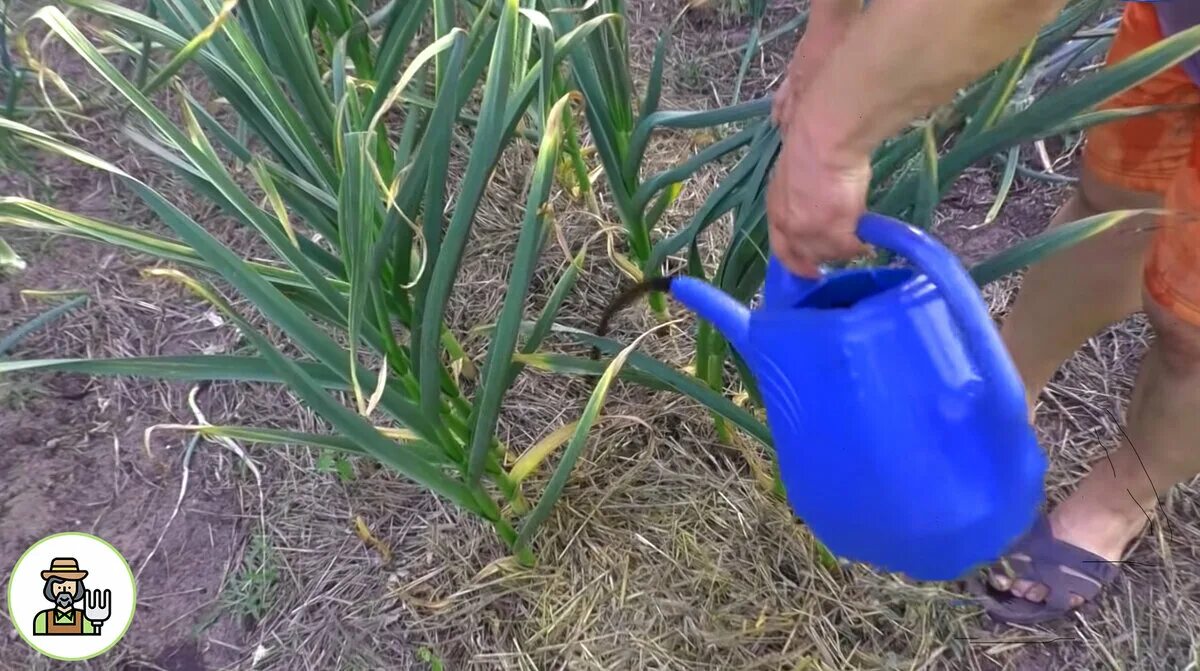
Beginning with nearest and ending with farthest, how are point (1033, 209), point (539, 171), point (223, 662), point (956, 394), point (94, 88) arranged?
point (956, 394) < point (539, 171) < point (223, 662) < point (1033, 209) < point (94, 88)

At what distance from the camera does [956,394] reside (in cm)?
52

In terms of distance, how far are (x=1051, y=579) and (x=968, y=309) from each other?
2.09 feet

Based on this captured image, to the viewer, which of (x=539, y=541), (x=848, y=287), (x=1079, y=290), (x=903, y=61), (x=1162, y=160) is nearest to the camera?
(x=903, y=61)

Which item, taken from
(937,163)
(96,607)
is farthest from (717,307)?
(96,607)

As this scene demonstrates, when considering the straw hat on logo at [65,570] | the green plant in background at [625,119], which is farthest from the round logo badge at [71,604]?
the green plant in background at [625,119]

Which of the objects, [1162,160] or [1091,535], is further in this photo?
[1091,535]

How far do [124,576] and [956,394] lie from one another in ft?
3.19

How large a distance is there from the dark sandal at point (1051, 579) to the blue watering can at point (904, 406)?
1.42 feet

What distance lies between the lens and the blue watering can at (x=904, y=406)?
0.51m

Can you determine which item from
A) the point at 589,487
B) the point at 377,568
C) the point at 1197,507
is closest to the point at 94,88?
the point at 377,568

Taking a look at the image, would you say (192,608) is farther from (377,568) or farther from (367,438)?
(367,438)

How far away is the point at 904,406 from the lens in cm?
53

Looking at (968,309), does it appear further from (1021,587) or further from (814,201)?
(1021,587)

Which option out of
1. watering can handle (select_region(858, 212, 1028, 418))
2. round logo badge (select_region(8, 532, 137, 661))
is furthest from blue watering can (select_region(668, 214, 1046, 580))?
round logo badge (select_region(8, 532, 137, 661))
